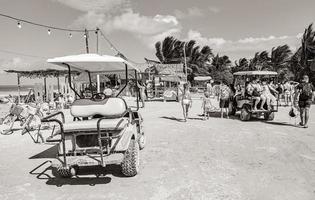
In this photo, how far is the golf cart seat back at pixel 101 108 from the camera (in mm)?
6410

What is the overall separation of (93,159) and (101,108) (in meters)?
1.56

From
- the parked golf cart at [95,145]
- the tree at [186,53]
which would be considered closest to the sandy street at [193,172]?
the parked golf cart at [95,145]

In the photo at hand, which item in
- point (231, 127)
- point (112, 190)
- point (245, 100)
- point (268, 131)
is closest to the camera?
point (112, 190)

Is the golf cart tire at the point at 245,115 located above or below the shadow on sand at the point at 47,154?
above

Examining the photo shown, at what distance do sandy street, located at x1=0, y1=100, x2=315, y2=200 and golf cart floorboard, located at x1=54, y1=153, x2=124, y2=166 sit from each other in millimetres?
408

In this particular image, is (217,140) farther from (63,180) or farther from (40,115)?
(40,115)

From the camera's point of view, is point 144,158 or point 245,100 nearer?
point 144,158

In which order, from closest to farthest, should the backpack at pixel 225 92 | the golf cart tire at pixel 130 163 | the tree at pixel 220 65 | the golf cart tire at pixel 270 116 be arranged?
the golf cart tire at pixel 130 163 < the golf cart tire at pixel 270 116 < the backpack at pixel 225 92 < the tree at pixel 220 65

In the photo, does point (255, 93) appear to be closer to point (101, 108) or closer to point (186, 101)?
point (186, 101)

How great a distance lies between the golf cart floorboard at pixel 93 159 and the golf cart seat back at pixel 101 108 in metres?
1.39

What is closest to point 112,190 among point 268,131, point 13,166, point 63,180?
point 63,180

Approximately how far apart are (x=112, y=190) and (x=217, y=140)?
4430 mm

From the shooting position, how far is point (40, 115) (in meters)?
11.6

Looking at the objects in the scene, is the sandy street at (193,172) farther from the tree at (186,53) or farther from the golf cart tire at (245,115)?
the tree at (186,53)
